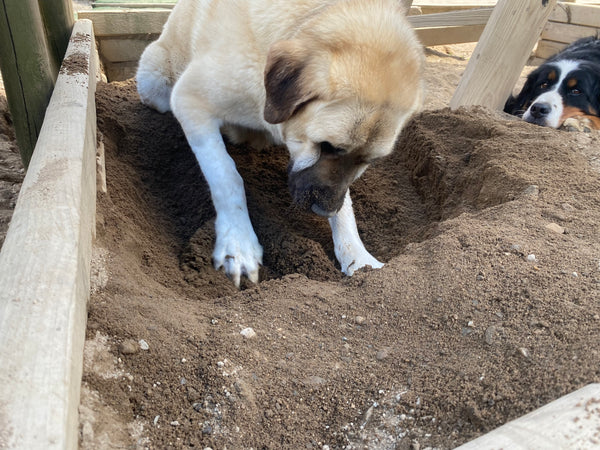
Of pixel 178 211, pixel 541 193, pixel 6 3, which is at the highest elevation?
pixel 6 3

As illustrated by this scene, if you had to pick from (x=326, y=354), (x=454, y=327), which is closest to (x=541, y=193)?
(x=454, y=327)

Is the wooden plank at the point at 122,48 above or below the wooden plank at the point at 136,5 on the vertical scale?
below

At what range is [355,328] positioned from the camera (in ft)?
6.17

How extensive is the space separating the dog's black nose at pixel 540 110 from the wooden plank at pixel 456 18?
130cm

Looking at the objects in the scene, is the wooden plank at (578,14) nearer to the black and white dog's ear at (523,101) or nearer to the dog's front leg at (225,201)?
the black and white dog's ear at (523,101)

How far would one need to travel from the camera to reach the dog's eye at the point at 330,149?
2615 millimetres

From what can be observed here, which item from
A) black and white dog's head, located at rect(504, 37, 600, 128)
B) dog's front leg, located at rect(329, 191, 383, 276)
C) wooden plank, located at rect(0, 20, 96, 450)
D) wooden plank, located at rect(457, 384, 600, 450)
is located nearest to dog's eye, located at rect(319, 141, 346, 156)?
dog's front leg, located at rect(329, 191, 383, 276)

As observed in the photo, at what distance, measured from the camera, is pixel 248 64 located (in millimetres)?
2877

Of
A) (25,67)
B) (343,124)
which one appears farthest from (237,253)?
(25,67)

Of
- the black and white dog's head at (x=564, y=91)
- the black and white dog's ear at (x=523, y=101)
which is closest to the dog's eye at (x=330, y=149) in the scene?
the black and white dog's head at (x=564, y=91)

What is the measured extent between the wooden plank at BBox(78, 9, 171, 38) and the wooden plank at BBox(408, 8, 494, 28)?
106 inches

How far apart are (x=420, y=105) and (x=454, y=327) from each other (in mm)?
1535

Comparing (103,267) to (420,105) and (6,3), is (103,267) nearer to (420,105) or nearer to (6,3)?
(6,3)

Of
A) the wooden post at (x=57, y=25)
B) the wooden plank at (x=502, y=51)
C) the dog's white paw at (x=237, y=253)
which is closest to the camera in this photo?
the dog's white paw at (x=237, y=253)
